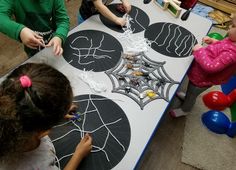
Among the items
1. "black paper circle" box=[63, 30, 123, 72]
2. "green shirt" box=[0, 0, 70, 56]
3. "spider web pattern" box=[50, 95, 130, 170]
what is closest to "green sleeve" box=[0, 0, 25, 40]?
"green shirt" box=[0, 0, 70, 56]

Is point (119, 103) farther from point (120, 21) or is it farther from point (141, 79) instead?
point (120, 21)

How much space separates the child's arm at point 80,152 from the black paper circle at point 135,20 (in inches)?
28.6

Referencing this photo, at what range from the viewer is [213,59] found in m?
1.30

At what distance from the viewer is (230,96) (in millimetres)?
1870

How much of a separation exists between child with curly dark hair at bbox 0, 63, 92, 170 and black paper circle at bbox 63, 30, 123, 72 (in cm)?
49

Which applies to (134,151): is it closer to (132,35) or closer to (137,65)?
(137,65)

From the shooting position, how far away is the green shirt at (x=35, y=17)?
42.0 inches

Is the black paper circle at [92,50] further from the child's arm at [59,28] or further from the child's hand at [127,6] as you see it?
the child's hand at [127,6]

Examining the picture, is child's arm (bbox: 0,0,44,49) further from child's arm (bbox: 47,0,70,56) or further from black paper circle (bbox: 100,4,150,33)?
black paper circle (bbox: 100,4,150,33)

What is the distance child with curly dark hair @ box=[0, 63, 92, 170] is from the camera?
0.59 meters

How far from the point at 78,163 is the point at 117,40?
0.72 m

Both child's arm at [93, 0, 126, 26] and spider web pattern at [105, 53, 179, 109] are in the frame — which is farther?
child's arm at [93, 0, 126, 26]

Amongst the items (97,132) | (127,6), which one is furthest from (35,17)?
(97,132)

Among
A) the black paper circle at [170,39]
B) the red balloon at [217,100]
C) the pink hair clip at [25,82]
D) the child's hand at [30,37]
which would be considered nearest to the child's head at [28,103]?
the pink hair clip at [25,82]
